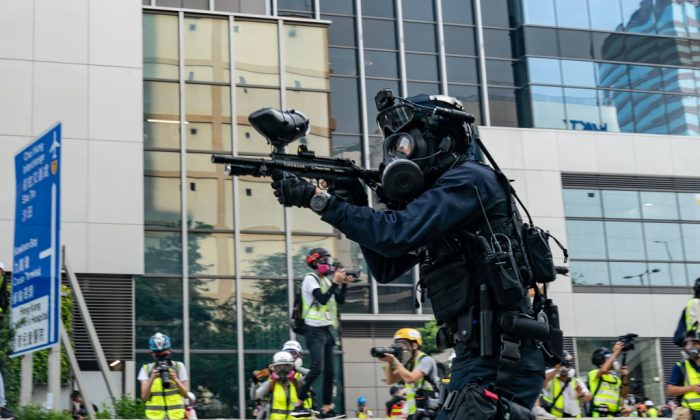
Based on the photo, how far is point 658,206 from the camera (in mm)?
33438

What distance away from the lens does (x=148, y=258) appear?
76.1ft

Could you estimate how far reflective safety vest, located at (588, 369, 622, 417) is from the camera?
13.0 m

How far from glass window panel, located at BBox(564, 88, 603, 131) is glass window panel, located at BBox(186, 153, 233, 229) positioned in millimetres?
13799

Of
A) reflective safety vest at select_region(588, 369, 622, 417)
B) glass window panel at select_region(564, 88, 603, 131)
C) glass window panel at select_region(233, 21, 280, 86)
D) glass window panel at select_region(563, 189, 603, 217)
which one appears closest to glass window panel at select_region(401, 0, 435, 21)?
glass window panel at select_region(564, 88, 603, 131)

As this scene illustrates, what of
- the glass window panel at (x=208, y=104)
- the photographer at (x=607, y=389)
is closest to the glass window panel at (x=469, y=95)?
the glass window panel at (x=208, y=104)

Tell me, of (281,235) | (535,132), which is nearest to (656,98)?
(535,132)

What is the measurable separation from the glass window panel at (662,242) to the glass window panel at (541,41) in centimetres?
613

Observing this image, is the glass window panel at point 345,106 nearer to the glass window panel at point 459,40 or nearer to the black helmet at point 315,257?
the glass window panel at point 459,40

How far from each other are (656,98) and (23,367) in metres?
28.2

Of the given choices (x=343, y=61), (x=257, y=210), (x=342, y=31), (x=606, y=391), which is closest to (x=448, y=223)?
(x=606, y=391)

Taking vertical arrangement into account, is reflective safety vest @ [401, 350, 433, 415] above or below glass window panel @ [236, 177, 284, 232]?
below

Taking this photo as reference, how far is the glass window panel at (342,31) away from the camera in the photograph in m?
34.9

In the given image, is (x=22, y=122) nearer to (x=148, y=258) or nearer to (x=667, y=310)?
(x=148, y=258)

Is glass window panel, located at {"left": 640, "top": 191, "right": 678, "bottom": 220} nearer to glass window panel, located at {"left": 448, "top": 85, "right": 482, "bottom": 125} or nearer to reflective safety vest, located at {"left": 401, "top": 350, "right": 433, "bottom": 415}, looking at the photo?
glass window panel, located at {"left": 448, "top": 85, "right": 482, "bottom": 125}
